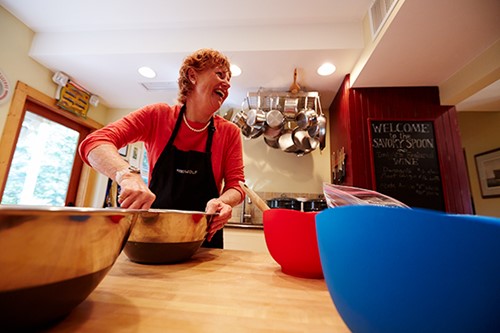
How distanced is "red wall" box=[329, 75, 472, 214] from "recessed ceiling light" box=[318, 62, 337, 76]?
17 cm

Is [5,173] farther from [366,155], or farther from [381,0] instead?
[381,0]

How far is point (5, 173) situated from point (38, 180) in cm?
32

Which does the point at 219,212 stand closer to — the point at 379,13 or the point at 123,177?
the point at 123,177

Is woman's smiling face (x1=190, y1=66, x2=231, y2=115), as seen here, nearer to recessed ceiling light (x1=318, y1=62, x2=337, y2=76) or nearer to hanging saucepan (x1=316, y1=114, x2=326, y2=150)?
recessed ceiling light (x1=318, y1=62, x2=337, y2=76)

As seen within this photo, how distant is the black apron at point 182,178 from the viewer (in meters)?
0.87

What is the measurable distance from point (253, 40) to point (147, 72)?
3.19ft

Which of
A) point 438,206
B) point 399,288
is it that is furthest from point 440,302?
point 438,206

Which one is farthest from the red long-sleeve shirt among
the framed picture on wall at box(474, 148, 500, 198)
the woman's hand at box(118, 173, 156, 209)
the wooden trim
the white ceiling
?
the framed picture on wall at box(474, 148, 500, 198)

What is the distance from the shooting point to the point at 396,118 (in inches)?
70.1

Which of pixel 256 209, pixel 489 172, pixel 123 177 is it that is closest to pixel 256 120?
pixel 256 209

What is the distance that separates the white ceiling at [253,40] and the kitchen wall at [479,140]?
1398 mm

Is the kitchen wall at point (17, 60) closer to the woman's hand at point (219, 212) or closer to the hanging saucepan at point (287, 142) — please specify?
the woman's hand at point (219, 212)

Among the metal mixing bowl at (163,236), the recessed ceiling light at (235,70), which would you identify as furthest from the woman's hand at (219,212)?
the recessed ceiling light at (235,70)

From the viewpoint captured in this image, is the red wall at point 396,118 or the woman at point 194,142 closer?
the woman at point 194,142
